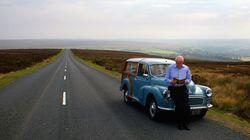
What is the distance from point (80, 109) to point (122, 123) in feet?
8.44

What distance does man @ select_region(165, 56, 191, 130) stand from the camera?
764 cm

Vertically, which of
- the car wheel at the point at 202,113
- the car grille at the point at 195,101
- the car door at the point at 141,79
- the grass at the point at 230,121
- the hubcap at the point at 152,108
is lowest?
the grass at the point at 230,121

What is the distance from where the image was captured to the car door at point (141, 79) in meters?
9.33

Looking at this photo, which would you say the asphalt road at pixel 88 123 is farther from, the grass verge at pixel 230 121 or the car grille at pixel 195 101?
the car grille at pixel 195 101

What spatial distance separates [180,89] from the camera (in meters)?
7.64

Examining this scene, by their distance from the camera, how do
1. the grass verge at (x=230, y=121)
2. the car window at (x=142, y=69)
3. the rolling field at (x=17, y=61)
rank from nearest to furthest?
the grass verge at (x=230, y=121) < the car window at (x=142, y=69) < the rolling field at (x=17, y=61)

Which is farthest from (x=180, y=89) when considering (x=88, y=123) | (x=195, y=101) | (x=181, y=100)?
(x=88, y=123)

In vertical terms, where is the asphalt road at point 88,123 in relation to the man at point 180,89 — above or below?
below

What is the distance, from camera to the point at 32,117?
8.81 meters

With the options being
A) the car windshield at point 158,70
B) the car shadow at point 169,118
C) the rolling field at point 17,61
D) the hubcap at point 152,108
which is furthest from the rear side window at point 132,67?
the rolling field at point 17,61

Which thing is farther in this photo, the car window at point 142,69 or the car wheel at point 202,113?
the car window at point 142,69

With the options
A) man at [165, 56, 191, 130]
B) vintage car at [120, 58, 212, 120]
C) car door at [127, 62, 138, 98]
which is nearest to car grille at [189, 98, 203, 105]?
vintage car at [120, 58, 212, 120]

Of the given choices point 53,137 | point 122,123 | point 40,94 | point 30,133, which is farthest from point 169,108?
point 40,94

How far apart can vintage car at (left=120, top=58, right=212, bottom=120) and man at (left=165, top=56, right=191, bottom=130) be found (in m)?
0.29
